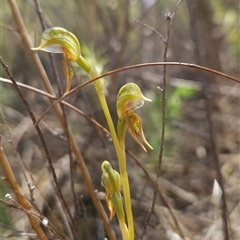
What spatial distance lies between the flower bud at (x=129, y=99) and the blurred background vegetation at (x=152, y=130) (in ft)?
1.56

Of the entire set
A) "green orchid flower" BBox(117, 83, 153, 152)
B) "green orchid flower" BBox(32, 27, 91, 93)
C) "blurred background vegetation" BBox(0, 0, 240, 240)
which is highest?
"blurred background vegetation" BBox(0, 0, 240, 240)

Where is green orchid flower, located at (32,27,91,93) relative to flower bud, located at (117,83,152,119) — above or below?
above

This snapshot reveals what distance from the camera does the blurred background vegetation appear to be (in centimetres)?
Result: 174

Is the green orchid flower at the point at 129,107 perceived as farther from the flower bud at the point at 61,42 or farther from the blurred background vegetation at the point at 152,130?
the blurred background vegetation at the point at 152,130

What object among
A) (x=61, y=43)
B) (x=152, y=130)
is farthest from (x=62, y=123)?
(x=152, y=130)

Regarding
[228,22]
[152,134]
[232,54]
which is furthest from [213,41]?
[152,134]

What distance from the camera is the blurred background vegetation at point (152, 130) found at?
174 centimetres

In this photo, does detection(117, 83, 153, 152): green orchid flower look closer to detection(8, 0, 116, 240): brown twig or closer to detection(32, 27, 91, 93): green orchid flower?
detection(32, 27, 91, 93): green orchid flower

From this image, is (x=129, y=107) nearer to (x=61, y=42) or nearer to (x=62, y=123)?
(x=61, y=42)

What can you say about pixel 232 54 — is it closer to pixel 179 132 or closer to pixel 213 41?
pixel 213 41

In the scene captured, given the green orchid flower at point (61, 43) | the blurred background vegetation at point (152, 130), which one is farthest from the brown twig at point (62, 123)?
the green orchid flower at point (61, 43)

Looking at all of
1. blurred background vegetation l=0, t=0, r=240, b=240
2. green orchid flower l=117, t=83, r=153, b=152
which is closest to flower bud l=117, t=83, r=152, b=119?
green orchid flower l=117, t=83, r=153, b=152

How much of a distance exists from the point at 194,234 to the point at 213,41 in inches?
61.4

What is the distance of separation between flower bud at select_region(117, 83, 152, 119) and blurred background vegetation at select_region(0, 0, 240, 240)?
476mm
